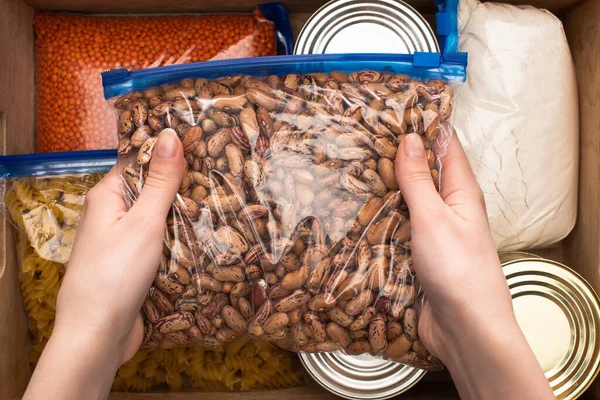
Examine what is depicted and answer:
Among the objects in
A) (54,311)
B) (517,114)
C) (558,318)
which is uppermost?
(517,114)

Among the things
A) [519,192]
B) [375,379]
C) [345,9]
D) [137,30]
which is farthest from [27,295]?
[519,192]

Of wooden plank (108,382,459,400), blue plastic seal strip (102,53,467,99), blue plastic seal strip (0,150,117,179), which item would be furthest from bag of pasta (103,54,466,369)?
wooden plank (108,382,459,400)

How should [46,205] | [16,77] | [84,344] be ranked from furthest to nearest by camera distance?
[16,77] < [46,205] < [84,344]

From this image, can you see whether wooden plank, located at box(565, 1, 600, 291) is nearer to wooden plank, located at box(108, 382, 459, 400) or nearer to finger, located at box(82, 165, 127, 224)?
wooden plank, located at box(108, 382, 459, 400)

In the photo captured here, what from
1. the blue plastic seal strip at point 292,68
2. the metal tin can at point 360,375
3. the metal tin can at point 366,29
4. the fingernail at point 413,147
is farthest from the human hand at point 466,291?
the metal tin can at point 366,29

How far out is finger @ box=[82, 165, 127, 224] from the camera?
2.38ft

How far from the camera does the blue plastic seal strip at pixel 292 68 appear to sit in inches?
29.3

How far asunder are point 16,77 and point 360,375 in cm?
92

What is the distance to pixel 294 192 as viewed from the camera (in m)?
0.71

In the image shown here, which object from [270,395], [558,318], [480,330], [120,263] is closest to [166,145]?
[120,263]

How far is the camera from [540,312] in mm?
965

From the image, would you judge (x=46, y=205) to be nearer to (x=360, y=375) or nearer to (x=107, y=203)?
(x=107, y=203)

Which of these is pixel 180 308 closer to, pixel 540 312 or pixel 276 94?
pixel 276 94

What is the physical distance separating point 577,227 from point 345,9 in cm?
66
